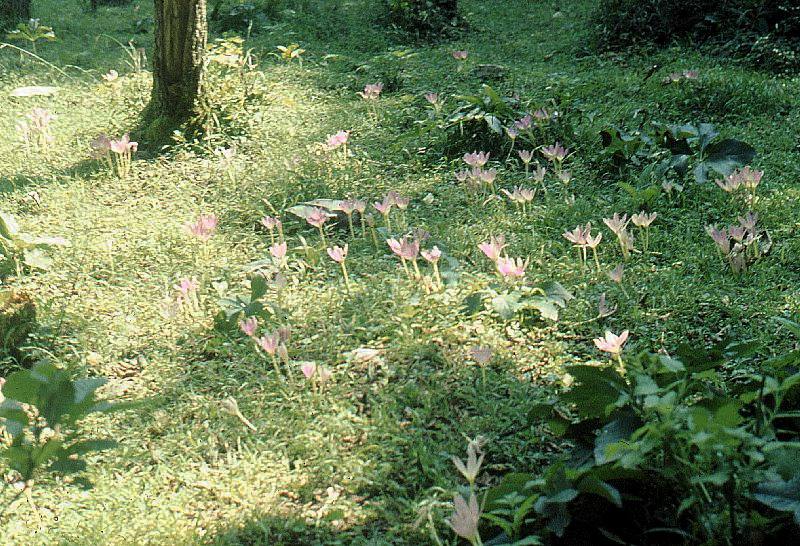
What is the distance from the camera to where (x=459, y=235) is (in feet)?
11.7

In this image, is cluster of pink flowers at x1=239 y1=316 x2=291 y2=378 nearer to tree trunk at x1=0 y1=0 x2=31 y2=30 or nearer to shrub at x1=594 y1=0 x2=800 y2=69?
shrub at x1=594 y1=0 x2=800 y2=69

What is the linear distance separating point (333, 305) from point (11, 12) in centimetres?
654

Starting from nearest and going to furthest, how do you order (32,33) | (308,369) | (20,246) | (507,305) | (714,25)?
(308,369) < (507,305) < (20,246) < (714,25) < (32,33)

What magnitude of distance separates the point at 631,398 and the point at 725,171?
7.66 feet

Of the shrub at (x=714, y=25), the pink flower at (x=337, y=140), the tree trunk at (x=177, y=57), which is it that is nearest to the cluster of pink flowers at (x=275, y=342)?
the pink flower at (x=337, y=140)

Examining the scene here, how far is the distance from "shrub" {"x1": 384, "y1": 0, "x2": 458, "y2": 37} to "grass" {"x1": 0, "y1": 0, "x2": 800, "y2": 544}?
1.94 m

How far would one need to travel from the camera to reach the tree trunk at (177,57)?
4.64m

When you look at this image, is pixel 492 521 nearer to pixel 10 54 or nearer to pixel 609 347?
pixel 609 347

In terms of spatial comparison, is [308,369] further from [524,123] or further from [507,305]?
[524,123]

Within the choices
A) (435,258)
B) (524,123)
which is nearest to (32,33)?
(524,123)

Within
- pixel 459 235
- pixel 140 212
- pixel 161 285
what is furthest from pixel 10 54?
pixel 459 235

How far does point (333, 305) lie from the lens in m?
3.09

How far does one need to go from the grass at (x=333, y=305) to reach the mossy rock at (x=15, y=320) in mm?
92

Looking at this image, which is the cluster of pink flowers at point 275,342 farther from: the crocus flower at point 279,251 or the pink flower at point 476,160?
the pink flower at point 476,160
